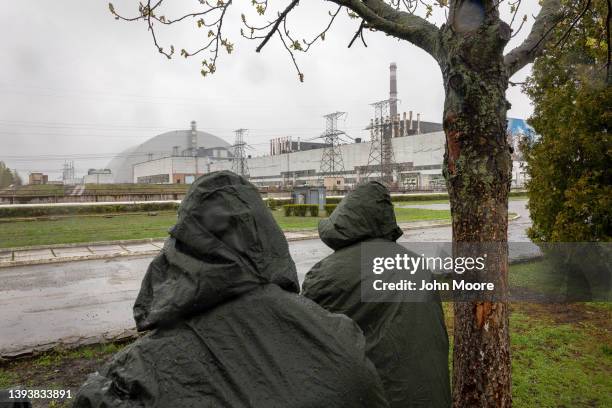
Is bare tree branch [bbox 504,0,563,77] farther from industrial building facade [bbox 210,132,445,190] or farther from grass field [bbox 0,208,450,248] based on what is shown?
industrial building facade [bbox 210,132,445,190]

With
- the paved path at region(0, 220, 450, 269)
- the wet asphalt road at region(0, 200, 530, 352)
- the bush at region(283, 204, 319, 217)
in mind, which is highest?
the bush at region(283, 204, 319, 217)

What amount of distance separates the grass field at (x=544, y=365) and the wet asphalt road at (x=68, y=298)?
65 cm

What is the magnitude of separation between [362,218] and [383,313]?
651 mm

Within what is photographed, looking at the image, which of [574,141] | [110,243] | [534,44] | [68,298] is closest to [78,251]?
[110,243]

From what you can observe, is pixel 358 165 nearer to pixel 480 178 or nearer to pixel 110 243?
pixel 110 243

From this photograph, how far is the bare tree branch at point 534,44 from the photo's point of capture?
10.6 feet

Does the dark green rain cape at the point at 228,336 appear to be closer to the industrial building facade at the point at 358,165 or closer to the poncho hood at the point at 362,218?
the poncho hood at the point at 362,218

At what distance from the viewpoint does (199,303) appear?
119 centimetres

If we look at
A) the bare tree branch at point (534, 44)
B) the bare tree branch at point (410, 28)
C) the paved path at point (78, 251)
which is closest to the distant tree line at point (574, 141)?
the bare tree branch at point (534, 44)

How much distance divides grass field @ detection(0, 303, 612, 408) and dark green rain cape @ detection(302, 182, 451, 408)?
78.3 inches

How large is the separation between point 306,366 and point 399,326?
4.75ft

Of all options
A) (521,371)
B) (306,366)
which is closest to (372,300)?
(306,366)

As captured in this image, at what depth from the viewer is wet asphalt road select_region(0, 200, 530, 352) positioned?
6312 mm

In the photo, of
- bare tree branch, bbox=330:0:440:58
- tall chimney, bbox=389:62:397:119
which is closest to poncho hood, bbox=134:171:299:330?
bare tree branch, bbox=330:0:440:58
